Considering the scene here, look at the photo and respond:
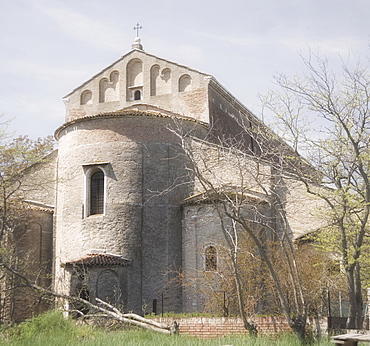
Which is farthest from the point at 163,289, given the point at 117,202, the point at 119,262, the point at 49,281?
the point at 49,281

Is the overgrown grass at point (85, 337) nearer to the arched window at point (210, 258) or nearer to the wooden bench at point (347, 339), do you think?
the wooden bench at point (347, 339)

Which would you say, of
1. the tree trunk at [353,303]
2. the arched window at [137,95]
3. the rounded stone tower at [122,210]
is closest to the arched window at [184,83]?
the arched window at [137,95]

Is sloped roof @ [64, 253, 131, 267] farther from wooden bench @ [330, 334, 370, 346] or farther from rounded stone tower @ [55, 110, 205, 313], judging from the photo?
wooden bench @ [330, 334, 370, 346]

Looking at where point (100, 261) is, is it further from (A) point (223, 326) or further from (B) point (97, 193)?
(A) point (223, 326)

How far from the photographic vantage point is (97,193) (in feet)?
77.2

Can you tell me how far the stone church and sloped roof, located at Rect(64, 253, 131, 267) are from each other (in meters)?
0.04

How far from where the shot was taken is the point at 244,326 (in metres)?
14.4

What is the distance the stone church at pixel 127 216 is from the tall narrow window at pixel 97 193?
1.7 inches

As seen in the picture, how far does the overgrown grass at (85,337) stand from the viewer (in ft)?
40.8

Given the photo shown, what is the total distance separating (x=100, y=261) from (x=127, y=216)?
2.36m

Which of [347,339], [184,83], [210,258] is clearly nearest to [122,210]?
[210,258]

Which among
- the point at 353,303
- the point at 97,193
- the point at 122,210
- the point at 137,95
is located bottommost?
the point at 353,303

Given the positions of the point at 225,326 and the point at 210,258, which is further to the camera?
the point at 210,258

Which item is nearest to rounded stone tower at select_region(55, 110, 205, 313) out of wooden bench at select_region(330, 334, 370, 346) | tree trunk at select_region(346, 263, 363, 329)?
tree trunk at select_region(346, 263, 363, 329)
